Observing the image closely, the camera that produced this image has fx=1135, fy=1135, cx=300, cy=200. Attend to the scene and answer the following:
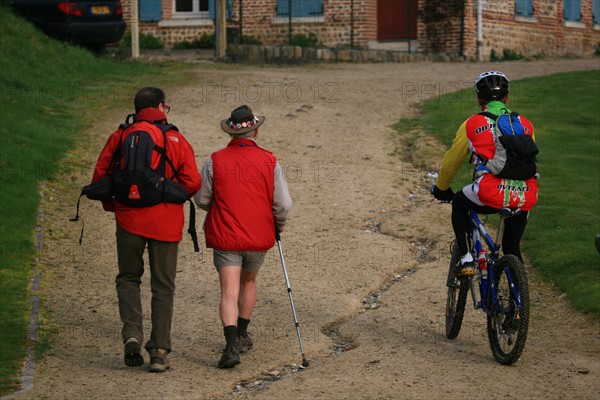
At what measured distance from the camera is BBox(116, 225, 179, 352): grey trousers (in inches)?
320

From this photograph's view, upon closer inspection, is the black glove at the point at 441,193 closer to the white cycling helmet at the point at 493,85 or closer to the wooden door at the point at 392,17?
the white cycling helmet at the point at 493,85

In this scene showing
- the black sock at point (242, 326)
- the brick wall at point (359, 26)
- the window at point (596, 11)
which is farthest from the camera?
the window at point (596, 11)

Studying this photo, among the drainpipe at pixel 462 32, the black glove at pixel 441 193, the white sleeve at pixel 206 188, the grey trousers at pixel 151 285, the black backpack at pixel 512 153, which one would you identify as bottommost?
the grey trousers at pixel 151 285

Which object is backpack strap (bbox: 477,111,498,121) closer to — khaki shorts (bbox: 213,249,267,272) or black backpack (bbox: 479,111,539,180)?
black backpack (bbox: 479,111,539,180)

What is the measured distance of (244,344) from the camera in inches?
343

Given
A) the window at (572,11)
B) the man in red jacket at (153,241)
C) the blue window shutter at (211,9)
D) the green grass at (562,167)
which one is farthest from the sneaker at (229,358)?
the window at (572,11)

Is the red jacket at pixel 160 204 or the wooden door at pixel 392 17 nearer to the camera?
the red jacket at pixel 160 204

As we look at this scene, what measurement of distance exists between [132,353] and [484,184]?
2835 millimetres

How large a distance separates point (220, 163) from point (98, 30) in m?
16.7

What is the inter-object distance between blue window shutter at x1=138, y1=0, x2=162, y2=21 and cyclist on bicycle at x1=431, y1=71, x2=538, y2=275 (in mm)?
22837

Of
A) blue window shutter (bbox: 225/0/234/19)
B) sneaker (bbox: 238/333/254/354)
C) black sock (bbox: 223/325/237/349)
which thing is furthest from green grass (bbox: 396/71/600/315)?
blue window shutter (bbox: 225/0/234/19)

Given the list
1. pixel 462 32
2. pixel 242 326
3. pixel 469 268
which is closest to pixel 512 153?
pixel 469 268

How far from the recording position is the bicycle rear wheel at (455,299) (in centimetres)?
891

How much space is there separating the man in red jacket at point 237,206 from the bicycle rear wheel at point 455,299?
4.92ft
